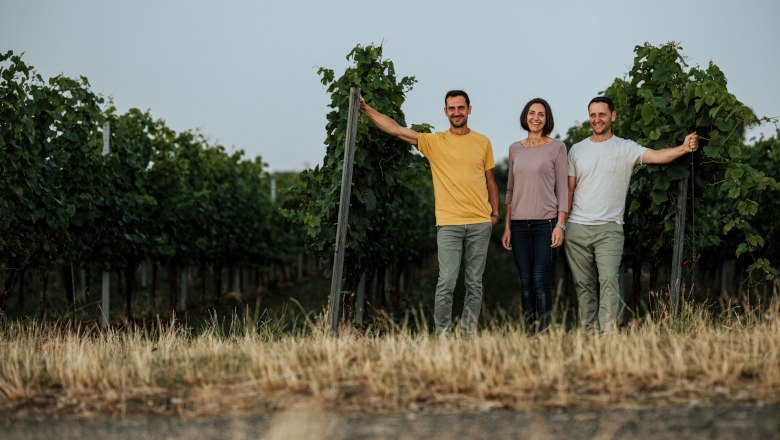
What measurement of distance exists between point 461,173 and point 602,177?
1011 millimetres

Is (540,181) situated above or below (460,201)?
above

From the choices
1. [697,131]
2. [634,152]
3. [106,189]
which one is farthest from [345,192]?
[106,189]

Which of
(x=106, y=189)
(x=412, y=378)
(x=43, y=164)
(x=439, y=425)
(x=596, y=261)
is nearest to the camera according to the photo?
(x=439, y=425)

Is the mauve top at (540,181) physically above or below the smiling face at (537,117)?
below

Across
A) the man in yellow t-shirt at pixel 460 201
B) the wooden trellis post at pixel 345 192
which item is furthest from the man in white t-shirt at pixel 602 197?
the wooden trellis post at pixel 345 192

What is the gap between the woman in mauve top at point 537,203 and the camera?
5.99 meters

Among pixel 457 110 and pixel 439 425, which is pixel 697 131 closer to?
pixel 457 110

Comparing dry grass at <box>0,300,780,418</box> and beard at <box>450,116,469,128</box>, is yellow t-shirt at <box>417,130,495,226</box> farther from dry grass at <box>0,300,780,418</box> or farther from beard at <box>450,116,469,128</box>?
dry grass at <box>0,300,780,418</box>

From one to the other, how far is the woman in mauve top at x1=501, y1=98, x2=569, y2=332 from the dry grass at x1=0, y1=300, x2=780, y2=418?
1.09 m

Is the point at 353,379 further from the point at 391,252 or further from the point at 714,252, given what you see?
the point at 714,252

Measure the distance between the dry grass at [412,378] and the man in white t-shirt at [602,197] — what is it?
111 cm

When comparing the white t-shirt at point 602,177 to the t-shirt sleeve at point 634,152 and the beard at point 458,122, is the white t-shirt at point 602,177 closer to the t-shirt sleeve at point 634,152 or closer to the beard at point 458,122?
the t-shirt sleeve at point 634,152

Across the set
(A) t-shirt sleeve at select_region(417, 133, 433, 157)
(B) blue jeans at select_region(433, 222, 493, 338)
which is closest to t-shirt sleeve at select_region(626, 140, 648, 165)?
(B) blue jeans at select_region(433, 222, 493, 338)

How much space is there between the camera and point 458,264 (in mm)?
6105
